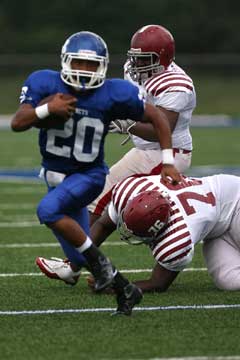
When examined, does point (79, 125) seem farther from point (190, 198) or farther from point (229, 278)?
point (229, 278)

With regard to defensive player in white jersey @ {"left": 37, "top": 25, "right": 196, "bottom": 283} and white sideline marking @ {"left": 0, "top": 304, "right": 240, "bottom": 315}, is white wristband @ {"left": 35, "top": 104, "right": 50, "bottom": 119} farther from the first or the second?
defensive player in white jersey @ {"left": 37, "top": 25, "right": 196, "bottom": 283}

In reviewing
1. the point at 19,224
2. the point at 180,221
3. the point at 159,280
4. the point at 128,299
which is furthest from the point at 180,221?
the point at 19,224

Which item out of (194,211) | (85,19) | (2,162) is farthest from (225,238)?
(85,19)

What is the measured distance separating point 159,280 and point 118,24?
29.7 m

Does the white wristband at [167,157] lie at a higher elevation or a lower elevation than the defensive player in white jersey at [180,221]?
higher

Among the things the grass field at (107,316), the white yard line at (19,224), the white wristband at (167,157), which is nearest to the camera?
the grass field at (107,316)

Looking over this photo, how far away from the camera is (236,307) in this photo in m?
5.30

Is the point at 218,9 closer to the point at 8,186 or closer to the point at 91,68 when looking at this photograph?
the point at 8,186

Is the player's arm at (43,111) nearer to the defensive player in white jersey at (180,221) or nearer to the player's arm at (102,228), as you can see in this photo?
the defensive player in white jersey at (180,221)

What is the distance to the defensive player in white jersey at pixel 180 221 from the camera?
5.44 metres

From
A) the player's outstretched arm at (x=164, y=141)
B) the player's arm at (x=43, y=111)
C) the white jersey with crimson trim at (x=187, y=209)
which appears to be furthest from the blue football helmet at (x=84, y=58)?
the white jersey with crimson trim at (x=187, y=209)

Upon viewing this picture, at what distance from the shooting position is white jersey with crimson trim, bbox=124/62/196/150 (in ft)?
20.7

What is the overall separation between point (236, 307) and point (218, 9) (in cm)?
3134

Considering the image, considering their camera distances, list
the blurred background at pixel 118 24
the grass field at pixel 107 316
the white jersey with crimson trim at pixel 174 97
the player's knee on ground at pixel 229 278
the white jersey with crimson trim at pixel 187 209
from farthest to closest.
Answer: the blurred background at pixel 118 24
the white jersey with crimson trim at pixel 174 97
the player's knee on ground at pixel 229 278
the white jersey with crimson trim at pixel 187 209
the grass field at pixel 107 316
